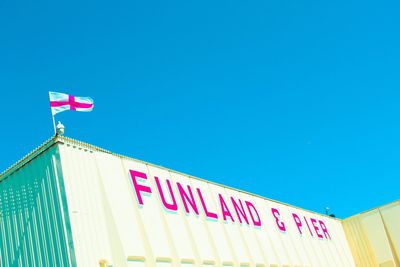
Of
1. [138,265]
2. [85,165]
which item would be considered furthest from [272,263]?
[85,165]

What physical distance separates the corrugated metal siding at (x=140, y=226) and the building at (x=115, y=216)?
3 centimetres

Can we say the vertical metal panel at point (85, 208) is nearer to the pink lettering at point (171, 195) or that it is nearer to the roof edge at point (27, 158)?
the roof edge at point (27, 158)

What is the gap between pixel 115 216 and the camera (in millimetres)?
12078

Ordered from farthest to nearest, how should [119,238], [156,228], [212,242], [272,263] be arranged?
[272,263], [212,242], [156,228], [119,238]

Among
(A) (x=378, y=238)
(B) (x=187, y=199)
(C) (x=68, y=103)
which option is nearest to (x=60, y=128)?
(C) (x=68, y=103)

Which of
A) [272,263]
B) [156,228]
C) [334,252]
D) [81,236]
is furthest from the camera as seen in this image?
[334,252]

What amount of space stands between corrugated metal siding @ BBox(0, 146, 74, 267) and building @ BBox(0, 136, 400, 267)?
0.02 meters

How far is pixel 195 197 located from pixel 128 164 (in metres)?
3.06

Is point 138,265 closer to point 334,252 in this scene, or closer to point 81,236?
point 81,236

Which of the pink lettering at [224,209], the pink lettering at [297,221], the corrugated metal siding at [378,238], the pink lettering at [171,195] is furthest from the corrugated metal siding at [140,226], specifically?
the corrugated metal siding at [378,238]

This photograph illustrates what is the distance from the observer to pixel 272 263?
18031 millimetres

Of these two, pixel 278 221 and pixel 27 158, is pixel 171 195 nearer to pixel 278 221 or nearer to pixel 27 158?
pixel 27 158

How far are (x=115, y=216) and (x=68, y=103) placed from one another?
3.33 m

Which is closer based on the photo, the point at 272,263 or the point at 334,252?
the point at 272,263
